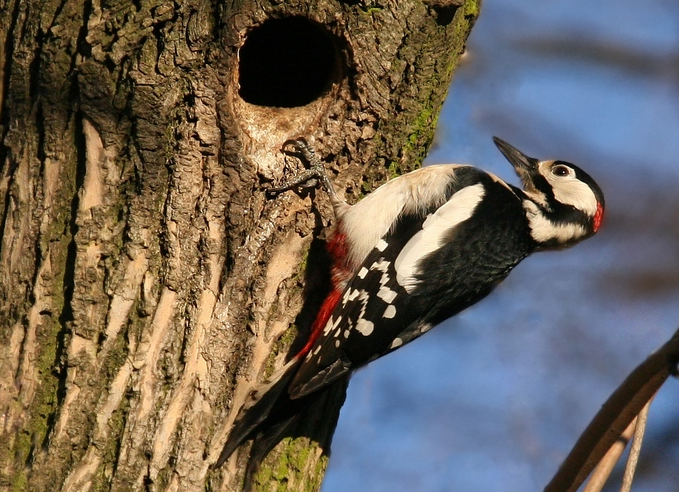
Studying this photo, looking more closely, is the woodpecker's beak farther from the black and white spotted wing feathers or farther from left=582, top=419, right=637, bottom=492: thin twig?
left=582, top=419, right=637, bottom=492: thin twig

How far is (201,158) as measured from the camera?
313cm

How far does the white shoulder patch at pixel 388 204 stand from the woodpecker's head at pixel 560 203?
0.56m

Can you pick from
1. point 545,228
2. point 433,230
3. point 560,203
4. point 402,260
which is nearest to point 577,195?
point 560,203

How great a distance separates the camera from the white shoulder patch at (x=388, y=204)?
3543mm

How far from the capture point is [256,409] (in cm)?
312

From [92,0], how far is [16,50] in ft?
1.18

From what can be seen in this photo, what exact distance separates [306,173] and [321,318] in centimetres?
62

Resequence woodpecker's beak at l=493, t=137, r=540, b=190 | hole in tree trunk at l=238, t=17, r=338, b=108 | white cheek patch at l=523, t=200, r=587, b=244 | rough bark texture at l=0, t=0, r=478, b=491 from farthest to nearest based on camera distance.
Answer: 1. woodpecker's beak at l=493, t=137, r=540, b=190
2. hole in tree trunk at l=238, t=17, r=338, b=108
3. white cheek patch at l=523, t=200, r=587, b=244
4. rough bark texture at l=0, t=0, r=478, b=491

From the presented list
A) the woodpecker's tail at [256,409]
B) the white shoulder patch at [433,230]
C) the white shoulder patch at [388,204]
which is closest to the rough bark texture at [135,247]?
the woodpecker's tail at [256,409]

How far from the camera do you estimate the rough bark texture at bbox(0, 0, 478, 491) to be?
286 centimetres

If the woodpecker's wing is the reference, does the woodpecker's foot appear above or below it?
above

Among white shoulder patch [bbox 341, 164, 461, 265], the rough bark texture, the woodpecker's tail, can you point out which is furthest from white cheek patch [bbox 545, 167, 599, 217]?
the woodpecker's tail

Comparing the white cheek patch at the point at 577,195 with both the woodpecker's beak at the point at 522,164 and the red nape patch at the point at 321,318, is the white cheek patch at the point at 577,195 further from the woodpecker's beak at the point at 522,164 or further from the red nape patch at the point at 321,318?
the red nape patch at the point at 321,318

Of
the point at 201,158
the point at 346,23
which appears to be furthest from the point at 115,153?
the point at 346,23
